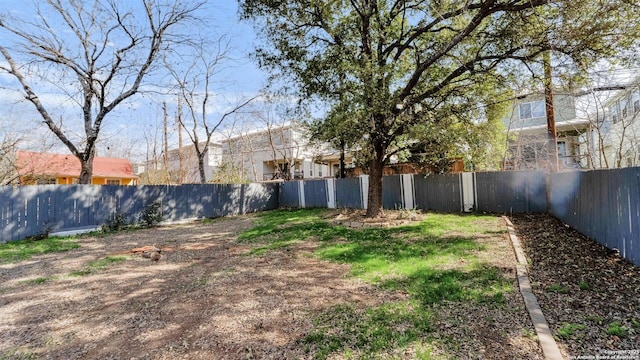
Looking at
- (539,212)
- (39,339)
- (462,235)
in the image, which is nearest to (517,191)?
(539,212)

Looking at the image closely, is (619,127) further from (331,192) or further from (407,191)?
(331,192)

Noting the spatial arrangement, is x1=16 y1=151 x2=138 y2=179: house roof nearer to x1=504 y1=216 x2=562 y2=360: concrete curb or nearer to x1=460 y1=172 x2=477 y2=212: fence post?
x1=504 y1=216 x2=562 y2=360: concrete curb

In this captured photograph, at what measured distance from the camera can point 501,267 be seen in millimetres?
4547

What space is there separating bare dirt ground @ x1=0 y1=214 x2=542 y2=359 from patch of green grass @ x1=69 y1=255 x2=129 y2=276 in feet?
0.43

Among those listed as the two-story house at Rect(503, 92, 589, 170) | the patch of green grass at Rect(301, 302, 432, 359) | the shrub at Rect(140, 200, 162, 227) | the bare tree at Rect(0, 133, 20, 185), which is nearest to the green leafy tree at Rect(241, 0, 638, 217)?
the patch of green grass at Rect(301, 302, 432, 359)

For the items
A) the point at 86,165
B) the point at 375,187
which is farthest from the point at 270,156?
the point at 375,187

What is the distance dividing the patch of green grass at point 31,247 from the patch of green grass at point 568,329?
30.5 feet

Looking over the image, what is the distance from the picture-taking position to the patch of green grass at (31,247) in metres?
6.63

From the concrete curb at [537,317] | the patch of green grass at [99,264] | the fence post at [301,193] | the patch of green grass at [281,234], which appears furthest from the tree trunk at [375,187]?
the fence post at [301,193]

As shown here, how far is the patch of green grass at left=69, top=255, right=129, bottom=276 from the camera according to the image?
5266 millimetres

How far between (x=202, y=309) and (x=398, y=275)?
269 centimetres

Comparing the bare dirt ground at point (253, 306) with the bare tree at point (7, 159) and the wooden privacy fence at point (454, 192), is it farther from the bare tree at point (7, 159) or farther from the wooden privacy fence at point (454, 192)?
the bare tree at point (7, 159)

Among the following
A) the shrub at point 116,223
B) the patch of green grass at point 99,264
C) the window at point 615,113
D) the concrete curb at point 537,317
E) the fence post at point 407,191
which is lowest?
the concrete curb at point 537,317

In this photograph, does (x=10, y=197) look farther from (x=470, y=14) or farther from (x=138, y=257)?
(x=470, y=14)
